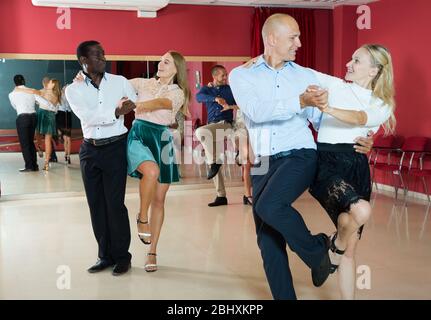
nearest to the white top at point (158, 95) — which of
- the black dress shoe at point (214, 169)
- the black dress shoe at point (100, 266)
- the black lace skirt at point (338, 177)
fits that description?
the black dress shoe at point (100, 266)

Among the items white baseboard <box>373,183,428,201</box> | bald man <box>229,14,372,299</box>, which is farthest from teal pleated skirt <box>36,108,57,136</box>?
bald man <box>229,14,372,299</box>

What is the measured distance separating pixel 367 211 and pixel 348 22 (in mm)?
6239

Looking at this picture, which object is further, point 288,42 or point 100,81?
point 100,81

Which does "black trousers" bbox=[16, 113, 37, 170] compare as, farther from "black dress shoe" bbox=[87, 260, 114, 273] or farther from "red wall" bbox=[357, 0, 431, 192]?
"red wall" bbox=[357, 0, 431, 192]

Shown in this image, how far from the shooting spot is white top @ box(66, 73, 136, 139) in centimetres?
387

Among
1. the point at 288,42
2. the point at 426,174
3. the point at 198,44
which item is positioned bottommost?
the point at 426,174

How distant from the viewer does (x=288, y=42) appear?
2.99 meters

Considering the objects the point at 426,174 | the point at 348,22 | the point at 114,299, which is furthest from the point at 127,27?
the point at 114,299

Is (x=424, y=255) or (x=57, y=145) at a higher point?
(x=57, y=145)

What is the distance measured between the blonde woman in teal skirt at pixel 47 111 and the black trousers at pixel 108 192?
3.99 meters

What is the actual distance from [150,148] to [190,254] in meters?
1.10

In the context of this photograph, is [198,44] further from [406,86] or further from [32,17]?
[406,86]

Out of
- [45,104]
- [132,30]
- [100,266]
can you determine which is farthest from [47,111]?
[100,266]

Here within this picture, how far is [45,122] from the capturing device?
25.7ft
